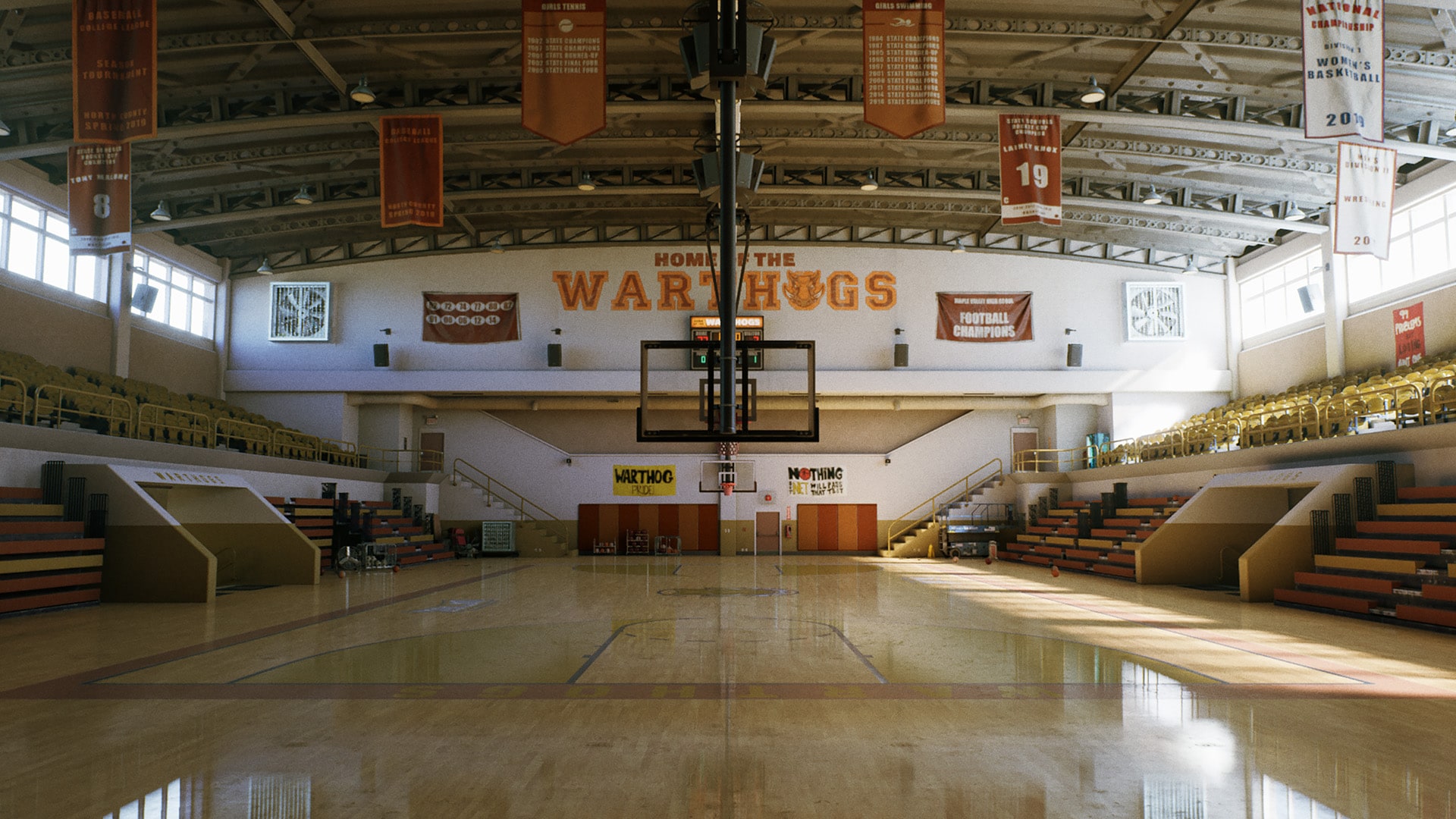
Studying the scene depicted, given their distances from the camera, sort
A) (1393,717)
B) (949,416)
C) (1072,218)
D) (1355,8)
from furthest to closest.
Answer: (949,416) → (1072,218) → (1355,8) → (1393,717)

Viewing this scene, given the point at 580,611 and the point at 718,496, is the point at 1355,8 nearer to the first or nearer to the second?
the point at 580,611

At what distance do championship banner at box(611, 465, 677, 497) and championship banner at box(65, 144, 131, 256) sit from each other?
16.9m

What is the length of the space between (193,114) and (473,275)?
10.5 metres

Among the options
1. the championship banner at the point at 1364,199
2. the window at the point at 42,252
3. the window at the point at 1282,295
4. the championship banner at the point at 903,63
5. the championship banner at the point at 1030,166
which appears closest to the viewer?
the championship banner at the point at 903,63

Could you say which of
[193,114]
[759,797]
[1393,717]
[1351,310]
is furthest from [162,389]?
[1351,310]

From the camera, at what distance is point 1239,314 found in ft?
93.1

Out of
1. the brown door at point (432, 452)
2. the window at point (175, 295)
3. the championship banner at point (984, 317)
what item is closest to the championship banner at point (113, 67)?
the window at point (175, 295)

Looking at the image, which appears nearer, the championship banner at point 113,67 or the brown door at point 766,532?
the championship banner at point 113,67

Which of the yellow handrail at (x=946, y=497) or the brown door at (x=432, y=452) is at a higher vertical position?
the brown door at (x=432, y=452)

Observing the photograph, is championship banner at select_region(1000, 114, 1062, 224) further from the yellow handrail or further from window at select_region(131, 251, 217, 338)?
window at select_region(131, 251, 217, 338)

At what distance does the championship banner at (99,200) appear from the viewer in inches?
588

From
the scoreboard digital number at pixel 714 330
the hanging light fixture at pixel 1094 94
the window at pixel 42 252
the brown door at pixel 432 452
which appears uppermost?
the hanging light fixture at pixel 1094 94

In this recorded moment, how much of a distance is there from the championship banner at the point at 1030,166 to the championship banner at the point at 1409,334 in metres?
10.6

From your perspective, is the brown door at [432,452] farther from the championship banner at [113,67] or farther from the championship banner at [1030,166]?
the championship banner at [1030,166]
